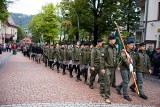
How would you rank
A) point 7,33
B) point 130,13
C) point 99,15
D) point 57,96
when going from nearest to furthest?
1. point 57,96
2. point 99,15
3. point 130,13
4. point 7,33

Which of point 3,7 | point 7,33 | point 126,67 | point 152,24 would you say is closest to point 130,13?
point 152,24

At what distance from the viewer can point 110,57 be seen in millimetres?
8305

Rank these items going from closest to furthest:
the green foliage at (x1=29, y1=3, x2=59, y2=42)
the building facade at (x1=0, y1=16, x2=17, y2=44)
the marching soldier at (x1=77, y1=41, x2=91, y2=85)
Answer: the marching soldier at (x1=77, y1=41, x2=91, y2=85), the green foliage at (x1=29, y1=3, x2=59, y2=42), the building facade at (x1=0, y1=16, x2=17, y2=44)

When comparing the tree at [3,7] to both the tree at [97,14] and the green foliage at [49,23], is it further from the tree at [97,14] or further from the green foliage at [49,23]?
the green foliage at [49,23]

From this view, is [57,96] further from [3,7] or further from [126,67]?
[3,7]

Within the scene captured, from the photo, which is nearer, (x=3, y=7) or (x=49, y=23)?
(x=3, y=7)

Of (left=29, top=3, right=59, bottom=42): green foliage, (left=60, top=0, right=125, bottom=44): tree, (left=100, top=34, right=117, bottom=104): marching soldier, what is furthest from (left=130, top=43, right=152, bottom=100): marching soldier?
(left=29, top=3, right=59, bottom=42): green foliage

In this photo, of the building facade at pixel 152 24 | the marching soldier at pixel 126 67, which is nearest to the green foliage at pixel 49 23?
the building facade at pixel 152 24

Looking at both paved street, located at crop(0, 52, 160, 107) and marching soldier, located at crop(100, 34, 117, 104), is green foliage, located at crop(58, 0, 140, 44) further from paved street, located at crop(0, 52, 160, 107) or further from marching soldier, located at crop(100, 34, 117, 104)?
marching soldier, located at crop(100, 34, 117, 104)

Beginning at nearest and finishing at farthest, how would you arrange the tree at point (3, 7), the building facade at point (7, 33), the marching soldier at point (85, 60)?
the marching soldier at point (85, 60)
the tree at point (3, 7)
the building facade at point (7, 33)

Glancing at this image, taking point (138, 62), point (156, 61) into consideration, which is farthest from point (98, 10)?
point (138, 62)

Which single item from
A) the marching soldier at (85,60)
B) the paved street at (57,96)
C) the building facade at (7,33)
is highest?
the building facade at (7,33)

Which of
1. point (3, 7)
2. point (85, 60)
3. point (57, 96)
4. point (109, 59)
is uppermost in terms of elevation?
point (3, 7)

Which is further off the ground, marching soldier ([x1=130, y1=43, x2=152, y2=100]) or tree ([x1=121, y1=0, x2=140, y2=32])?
tree ([x1=121, y1=0, x2=140, y2=32])
